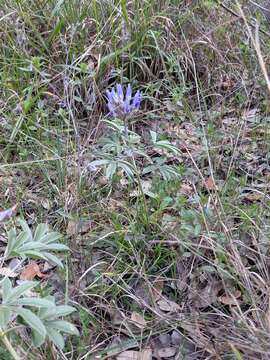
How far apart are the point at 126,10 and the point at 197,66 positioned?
0.44 metres

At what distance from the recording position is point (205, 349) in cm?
157

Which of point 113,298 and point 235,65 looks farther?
point 235,65

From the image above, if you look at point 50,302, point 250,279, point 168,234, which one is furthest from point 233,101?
point 50,302

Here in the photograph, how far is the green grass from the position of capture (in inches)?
67.4

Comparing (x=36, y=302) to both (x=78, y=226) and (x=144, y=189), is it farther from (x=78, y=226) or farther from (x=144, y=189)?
(x=144, y=189)

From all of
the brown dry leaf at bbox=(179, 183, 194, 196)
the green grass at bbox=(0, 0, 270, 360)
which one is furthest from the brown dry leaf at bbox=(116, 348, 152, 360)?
the brown dry leaf at bbox=(179, 183, 194, 196)

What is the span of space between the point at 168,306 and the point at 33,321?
702mm

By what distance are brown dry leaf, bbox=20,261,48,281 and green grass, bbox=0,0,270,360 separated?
0.38 ft

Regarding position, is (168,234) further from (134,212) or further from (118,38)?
(118,38)

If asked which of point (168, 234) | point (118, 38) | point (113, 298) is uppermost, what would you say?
point (118, 38)

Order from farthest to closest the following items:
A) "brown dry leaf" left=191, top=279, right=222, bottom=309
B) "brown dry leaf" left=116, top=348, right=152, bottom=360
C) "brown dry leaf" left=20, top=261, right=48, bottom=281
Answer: "brown dry leaf" left=20, top=261, right=48, bottom=281
"brown dry leaf" left=191, top=279, right=222, bottom=309
"brown dry leaf" left=116, top=348, right=152, bottom=360

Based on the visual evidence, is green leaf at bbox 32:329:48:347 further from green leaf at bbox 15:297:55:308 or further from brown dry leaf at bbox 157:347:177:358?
brown dry leaf at bbox 157:347:177:358

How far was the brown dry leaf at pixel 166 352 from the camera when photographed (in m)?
1.69

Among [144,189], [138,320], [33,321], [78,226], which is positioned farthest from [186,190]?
[33,321]
